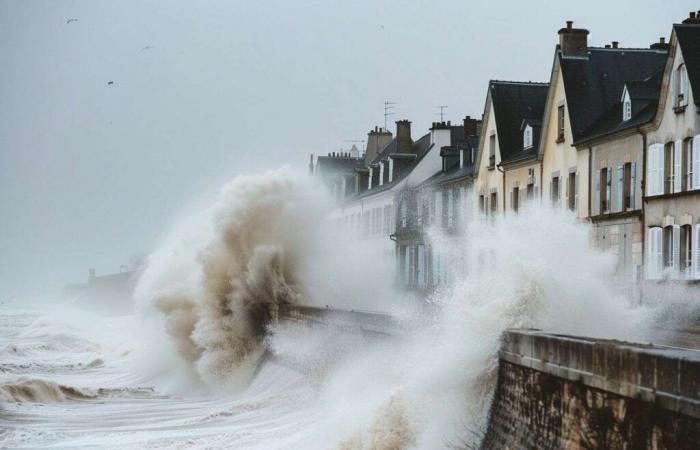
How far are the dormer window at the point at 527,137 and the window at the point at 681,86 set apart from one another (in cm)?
989

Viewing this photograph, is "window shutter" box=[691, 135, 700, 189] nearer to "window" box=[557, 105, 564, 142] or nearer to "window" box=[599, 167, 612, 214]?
"window" box=[599, 167, 612, 214]

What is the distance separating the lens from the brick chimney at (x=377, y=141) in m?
64.2

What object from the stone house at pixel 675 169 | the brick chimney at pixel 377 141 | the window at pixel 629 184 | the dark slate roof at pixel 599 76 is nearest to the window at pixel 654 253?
the stone house at pixel 675 169

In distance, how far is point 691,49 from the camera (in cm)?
2552

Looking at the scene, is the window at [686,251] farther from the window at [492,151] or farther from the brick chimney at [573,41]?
the window at [492,151]

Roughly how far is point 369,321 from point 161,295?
15527 mm

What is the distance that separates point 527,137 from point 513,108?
3107 millimetres

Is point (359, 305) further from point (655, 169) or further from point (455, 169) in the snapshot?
point (455, 169)

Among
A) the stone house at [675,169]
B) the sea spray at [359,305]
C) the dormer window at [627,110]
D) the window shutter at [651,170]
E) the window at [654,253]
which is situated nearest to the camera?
the sea spray at [359,305]

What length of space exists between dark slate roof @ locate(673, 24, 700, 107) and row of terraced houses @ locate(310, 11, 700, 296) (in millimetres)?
24

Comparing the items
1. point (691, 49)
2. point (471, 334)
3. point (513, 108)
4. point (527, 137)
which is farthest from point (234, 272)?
point (471, 334)

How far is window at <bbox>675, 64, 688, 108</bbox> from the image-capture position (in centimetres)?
2555

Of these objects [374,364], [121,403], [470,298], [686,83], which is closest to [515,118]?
[686,83]

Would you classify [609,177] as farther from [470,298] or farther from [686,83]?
[470,298]
